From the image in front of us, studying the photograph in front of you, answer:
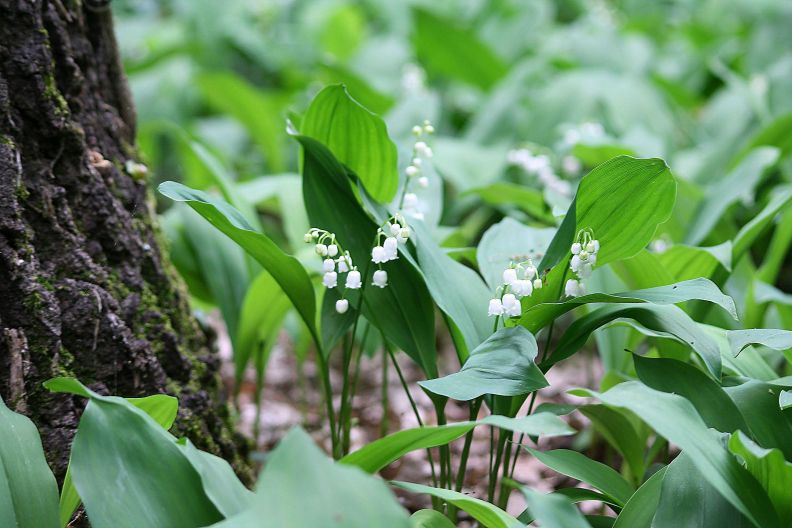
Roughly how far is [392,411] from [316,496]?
184 cm

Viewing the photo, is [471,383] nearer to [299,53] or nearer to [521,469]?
[521,469]

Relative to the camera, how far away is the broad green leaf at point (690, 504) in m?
1.06

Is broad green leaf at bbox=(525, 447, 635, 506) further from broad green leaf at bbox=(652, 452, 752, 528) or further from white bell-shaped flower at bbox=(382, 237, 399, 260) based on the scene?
white bell-shaped flower at bbox=(382, 237, 399, 260)

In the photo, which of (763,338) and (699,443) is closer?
(699,443)

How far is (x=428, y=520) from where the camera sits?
1142 mm

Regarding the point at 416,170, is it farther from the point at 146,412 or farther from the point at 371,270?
the point at 146,412

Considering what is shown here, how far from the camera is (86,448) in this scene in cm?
100

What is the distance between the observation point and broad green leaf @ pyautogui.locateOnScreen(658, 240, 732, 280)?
1.65 meters

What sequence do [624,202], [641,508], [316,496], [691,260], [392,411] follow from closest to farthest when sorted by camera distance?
[316,496], [641,508], [624,202], [691,260], [392,411]

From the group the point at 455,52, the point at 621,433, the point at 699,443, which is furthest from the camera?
the point at 455,52

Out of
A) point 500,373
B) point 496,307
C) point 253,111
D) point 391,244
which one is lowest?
point 500,373

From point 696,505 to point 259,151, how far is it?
319 cm

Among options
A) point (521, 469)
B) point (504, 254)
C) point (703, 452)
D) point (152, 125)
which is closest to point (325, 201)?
point (504, 254)

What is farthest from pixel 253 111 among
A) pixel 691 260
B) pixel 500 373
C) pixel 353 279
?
pixel 500 373
